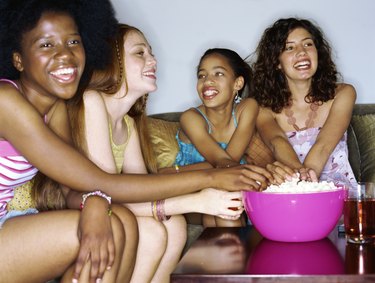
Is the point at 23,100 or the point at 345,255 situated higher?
the point at 23,100

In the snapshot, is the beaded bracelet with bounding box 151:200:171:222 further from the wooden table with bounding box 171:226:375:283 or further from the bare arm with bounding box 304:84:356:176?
the bare arm with bounding box 304:84:356:176

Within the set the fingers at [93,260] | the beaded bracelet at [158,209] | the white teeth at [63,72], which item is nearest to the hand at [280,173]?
the beaded bracelet at [158,209]

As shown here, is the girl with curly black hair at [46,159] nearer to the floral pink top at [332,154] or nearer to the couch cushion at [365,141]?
the floral pink top at [332,154]

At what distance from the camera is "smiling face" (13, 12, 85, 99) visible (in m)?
1.60

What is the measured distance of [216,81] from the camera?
2686mm

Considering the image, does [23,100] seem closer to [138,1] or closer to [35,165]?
[35,165]

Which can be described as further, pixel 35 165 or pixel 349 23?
pixel 349 23

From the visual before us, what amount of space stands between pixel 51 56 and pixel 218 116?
1238mm

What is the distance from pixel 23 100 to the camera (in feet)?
5.00

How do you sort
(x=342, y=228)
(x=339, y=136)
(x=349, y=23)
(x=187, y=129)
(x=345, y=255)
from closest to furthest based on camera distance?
(x=345, y=255) → (x=342, y=228) → (x=339, y=136) → (x=187, y=129) → (x=349, y=23)

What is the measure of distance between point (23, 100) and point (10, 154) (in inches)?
6.5

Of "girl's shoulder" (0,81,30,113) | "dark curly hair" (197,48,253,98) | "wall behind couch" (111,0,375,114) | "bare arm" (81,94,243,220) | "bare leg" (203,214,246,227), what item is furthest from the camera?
"wall behind couch" (111,0,375,114)

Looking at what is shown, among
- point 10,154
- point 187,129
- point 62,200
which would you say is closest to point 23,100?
point 10,154

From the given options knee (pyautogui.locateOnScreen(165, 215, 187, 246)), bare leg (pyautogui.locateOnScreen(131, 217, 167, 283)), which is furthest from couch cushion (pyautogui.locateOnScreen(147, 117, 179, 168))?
bare leg (pyautogui.locateOnScreen(131, 217, 167, 283))
